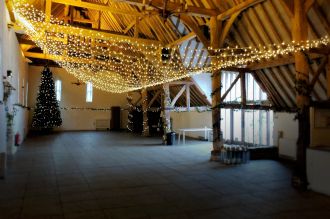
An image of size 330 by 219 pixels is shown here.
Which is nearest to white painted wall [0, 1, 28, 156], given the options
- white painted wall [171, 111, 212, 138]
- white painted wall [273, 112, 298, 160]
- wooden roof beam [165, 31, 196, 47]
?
wooden roof beam [165, 31, 196, 47]

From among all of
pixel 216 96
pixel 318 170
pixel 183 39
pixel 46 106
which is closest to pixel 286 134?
pixel 216 96

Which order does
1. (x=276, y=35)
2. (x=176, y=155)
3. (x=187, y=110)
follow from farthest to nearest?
(x=187, y=110) < (x=176, y=155) < (x=276, y=35)

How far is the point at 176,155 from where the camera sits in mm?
7551

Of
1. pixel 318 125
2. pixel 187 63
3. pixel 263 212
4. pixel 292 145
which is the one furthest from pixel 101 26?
pixel 263 212

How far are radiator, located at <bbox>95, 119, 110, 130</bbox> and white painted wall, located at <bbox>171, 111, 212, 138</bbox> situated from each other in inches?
162

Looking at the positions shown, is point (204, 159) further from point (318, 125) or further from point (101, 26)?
point (101, 26)

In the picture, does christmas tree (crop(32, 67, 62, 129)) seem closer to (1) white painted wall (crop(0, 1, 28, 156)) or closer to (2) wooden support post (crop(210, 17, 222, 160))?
(1) white painted wall (crop(0, 1, 28, 156))

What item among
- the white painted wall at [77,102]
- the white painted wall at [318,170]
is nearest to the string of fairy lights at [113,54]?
the white painted wall at [318,170]

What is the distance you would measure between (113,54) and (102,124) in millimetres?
6119

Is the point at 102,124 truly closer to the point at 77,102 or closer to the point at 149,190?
the point at 77,102

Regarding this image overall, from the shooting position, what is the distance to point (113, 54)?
1058 centimetres

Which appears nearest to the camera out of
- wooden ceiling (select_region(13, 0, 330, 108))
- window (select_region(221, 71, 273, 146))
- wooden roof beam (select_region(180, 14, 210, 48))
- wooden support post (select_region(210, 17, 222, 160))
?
wooden ceiling (select_region(13, 0, 330, 108))

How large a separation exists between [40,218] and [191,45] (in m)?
7.67

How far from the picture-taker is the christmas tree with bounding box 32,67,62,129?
13.1m
